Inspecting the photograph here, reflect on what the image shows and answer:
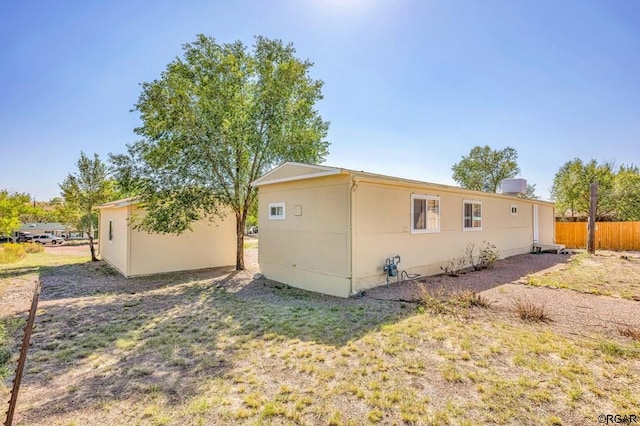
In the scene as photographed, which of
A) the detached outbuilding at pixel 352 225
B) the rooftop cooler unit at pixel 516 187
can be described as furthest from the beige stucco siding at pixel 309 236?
the rooftop cooler unit at pixel 516 187

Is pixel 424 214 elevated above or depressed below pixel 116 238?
above

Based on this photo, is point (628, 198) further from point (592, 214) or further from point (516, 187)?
point (516, 187)

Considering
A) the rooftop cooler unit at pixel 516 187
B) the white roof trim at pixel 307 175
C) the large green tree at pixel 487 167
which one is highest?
the large green tree at pixel 487 167

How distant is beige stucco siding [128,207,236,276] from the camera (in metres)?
9.98

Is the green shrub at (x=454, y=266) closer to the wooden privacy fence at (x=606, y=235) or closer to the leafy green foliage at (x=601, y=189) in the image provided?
the wooden privacy fence at (x=606, y=235)

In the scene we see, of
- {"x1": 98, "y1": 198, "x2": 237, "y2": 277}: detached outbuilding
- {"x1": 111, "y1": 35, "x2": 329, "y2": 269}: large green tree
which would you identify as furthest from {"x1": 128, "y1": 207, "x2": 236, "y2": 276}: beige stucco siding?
{"x1": 111, "y1": 35, "x2": 329, "y2": 269}: large green tree

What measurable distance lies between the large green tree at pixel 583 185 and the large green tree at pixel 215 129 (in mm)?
23387

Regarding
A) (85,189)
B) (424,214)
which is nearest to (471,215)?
(424,214)

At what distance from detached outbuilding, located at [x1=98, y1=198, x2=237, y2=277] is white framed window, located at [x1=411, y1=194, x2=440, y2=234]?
659 cm

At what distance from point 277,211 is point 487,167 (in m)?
25.9

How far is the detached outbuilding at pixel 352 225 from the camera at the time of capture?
6.95 metres

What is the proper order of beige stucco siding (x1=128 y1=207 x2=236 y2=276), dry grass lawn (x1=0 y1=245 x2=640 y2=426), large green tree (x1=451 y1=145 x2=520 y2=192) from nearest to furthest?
1. dry grass lawn (x1=0 y1=245 x2=640 y2=426)
2. beige stucco siding (x1=128 y1=207 x2=236 y2=276)
3. large green tree (x1=451 y1=145 x2=520 y2=192)

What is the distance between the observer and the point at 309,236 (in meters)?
7.82

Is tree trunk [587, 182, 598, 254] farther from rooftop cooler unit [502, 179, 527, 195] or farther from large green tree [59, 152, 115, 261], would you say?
large green tree [59, 152, 115, 261]
